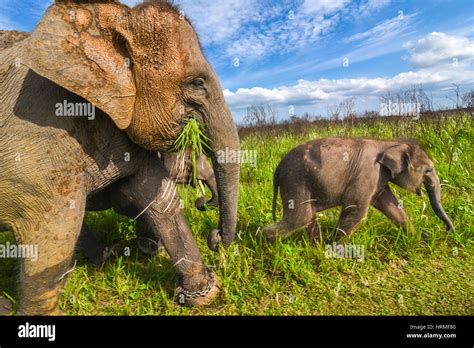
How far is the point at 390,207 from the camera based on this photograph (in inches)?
169

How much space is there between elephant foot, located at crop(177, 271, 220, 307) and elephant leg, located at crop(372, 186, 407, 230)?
91.7 inches

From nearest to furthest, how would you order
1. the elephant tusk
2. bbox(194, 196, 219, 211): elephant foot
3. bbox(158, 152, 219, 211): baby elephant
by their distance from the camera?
1. the elephant tusk
2. bbox(158, 152, 219, 211): baby elephant
3. bbox(194, 196, 219, 211): elephant foot

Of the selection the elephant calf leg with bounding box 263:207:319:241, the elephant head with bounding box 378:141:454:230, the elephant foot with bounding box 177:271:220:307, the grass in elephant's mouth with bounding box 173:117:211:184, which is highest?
the grass in elephant's mouth with bounding box 173:117:211:184

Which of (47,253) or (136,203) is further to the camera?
(136,203)


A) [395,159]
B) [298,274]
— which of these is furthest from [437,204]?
[298,274]

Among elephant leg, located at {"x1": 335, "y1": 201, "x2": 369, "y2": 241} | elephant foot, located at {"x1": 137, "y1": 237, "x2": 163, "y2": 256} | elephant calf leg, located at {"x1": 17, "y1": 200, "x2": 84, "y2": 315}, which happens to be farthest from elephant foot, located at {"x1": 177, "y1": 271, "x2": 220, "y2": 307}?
elephant leg, located at {"x1": 335, "y1": 201, "x2": 369, "y2": 241}

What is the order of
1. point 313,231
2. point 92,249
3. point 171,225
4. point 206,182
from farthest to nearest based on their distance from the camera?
point 206,182, point 313,231, point 92,249, point 171,225

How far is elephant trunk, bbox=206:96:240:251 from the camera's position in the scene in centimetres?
279

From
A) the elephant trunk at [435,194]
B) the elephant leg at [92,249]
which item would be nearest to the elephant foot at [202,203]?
the elephant leg at [92,249]

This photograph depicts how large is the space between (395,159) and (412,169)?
25 cm

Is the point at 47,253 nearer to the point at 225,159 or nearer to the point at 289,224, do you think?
the point at 225,159

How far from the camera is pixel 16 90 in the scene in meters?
2.59

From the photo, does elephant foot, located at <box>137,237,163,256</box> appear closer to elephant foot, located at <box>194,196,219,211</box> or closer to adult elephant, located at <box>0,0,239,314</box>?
elephant foot, located at <box>194,196,219,211</box>
